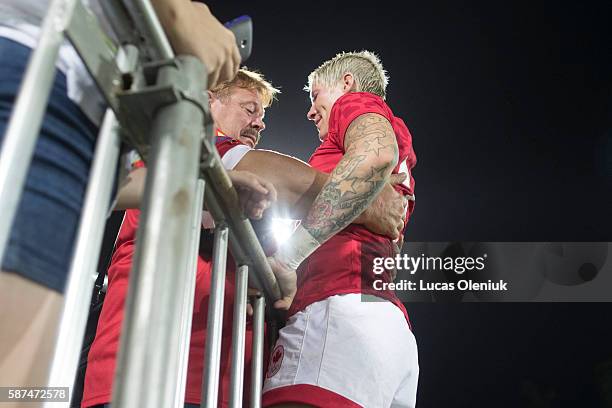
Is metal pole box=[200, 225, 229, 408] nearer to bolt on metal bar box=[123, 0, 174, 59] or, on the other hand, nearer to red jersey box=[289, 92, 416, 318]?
bolt on metal bar box=[123, 0, 174, 59]

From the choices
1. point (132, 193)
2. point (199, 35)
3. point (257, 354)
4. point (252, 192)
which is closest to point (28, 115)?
point (199, 35)

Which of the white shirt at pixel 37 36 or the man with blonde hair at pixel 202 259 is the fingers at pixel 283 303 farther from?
the white shirt at pixel 37 36

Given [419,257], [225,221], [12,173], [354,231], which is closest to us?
[12,173]

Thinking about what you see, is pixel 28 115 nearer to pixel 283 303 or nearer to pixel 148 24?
pixel 148 24

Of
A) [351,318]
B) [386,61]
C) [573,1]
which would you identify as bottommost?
[351,318]

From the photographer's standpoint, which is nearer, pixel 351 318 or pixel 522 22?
pixel 351 318

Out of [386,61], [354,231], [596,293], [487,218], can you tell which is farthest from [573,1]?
[354,231]

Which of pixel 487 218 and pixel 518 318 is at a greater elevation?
pixel 487 218

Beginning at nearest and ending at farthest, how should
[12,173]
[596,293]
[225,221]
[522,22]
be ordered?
[12,173] < [225,221] < [522,22] < [596,293]

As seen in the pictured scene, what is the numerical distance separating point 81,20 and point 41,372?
0.73 ft

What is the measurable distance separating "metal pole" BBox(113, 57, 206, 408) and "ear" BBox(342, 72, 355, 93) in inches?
41.6

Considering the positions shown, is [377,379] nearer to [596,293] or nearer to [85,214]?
[85,214]

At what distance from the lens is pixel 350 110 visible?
126 centimetres

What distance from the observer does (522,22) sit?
174 inches
